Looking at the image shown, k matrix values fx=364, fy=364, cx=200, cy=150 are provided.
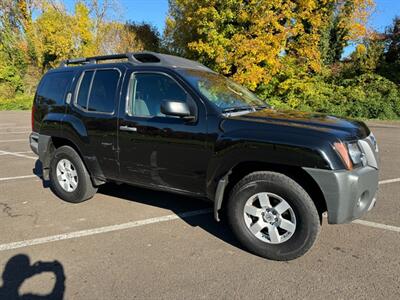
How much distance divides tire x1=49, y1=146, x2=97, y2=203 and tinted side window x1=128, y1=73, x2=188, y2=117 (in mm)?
1315

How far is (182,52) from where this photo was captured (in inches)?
963

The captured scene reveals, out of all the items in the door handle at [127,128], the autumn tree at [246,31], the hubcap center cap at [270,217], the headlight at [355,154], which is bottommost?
the hubcap center cap at [270,217]

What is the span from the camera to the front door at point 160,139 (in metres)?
3.87

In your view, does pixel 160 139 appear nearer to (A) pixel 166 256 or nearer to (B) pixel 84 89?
(A) pixel 166 256

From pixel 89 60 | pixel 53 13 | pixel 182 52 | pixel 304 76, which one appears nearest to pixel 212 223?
pixel 89 60

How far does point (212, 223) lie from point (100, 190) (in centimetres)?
229

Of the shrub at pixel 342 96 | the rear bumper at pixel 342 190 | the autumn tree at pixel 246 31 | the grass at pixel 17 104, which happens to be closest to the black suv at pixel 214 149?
the rear bumper at pixel 342 190

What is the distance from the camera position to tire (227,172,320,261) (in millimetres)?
3334

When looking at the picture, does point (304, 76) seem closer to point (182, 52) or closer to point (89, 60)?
point (182, 52)

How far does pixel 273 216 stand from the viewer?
11.5 feet

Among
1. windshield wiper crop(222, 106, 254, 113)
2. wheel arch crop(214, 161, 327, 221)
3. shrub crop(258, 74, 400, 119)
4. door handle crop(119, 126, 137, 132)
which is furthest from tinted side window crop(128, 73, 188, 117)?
shrub crop(258, 74, 400, 119)

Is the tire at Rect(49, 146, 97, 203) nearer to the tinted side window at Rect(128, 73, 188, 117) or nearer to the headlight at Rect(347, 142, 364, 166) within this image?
the tinted side window at Rect(128, 73, 188, 117)

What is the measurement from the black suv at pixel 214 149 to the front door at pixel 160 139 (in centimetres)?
1

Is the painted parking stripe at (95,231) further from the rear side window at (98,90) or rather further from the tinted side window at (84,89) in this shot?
the tinted side window at (84,89)
